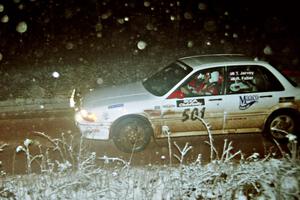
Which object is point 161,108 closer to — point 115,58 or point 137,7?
point 115,58

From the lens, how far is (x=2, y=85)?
39.7ft

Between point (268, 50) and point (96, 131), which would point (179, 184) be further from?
point (268, 50)

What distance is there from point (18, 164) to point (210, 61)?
3.88 m

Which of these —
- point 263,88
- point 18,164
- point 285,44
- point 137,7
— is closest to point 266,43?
point 285,44

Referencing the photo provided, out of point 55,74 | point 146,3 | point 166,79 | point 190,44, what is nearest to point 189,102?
point 166,79

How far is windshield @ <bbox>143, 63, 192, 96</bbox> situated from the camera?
734 centimetres

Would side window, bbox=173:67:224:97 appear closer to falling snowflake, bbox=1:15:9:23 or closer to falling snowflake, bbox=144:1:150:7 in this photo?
falling snowflake, bbox=144:1:150:7

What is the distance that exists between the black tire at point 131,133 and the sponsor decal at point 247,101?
1696mm

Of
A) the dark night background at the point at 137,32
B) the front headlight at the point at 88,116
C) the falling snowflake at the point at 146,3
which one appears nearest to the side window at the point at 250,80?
the front headlight at the point at 88,116

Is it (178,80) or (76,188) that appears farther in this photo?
(178,80)

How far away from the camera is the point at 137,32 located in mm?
16297

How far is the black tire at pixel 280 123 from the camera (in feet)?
24.8

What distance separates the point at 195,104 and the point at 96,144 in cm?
212

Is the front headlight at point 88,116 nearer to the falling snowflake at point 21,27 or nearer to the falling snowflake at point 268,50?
the falling snowflake at point 21,27
